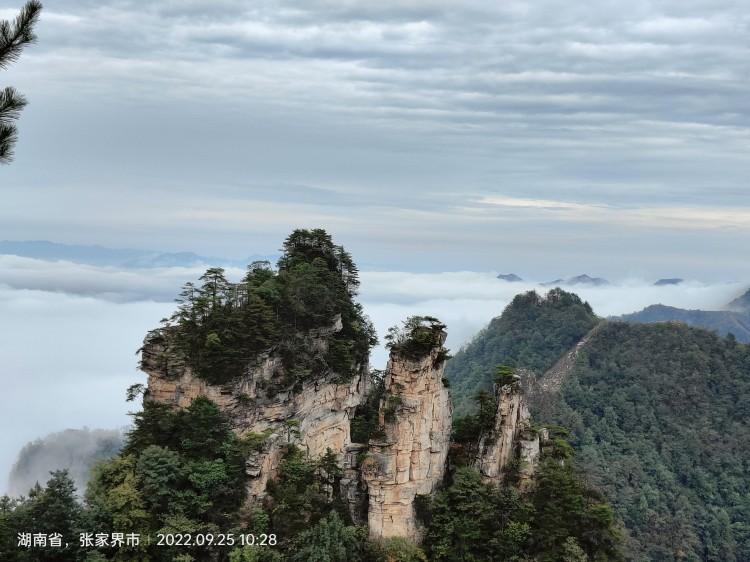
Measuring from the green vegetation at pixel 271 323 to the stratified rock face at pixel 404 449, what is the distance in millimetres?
5571

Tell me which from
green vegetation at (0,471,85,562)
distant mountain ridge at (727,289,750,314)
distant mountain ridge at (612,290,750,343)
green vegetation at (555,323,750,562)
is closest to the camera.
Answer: green vegetation at (0,471,85,562)

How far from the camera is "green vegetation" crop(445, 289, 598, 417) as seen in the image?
94.4 meters

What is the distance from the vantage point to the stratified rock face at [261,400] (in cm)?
2877

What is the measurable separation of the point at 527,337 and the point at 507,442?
73601 mm

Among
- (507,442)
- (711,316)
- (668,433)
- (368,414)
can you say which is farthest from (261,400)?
(711,316)

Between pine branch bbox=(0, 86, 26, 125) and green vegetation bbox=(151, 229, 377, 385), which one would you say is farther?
green vegetation bbox=(151, 229, 377, 385)

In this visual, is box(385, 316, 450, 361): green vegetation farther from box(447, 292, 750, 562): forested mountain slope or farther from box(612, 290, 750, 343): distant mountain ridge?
box(612, 290, 750, 343): distant mountain ridge

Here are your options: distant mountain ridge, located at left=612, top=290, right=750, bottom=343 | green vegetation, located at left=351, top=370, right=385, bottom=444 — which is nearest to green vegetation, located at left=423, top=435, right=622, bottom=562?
green vegetation, located at left=351, top=370, right=385, bottom=444

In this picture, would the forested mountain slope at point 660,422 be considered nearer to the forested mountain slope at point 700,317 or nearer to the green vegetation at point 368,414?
the green vegetation at point 368,414

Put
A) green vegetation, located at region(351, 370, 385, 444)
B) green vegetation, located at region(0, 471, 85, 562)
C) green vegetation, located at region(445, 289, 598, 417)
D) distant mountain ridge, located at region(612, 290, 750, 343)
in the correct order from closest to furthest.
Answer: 1. green vegetation, located at region(0, 471, 85, 562)
2. green vegetation, located at region(351, 370, 385, 444)
3. green vegetation, located at region(445, 289, 598, 417)
4. distant mountain ridge, located at region(612, 290, 750, 343)

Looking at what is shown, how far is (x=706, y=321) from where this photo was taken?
16412 cm

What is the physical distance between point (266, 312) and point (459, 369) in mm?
80970

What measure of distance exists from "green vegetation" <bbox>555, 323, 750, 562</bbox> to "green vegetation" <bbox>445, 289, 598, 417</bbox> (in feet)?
22.1

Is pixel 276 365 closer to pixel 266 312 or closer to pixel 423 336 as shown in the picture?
pixel 266 312
